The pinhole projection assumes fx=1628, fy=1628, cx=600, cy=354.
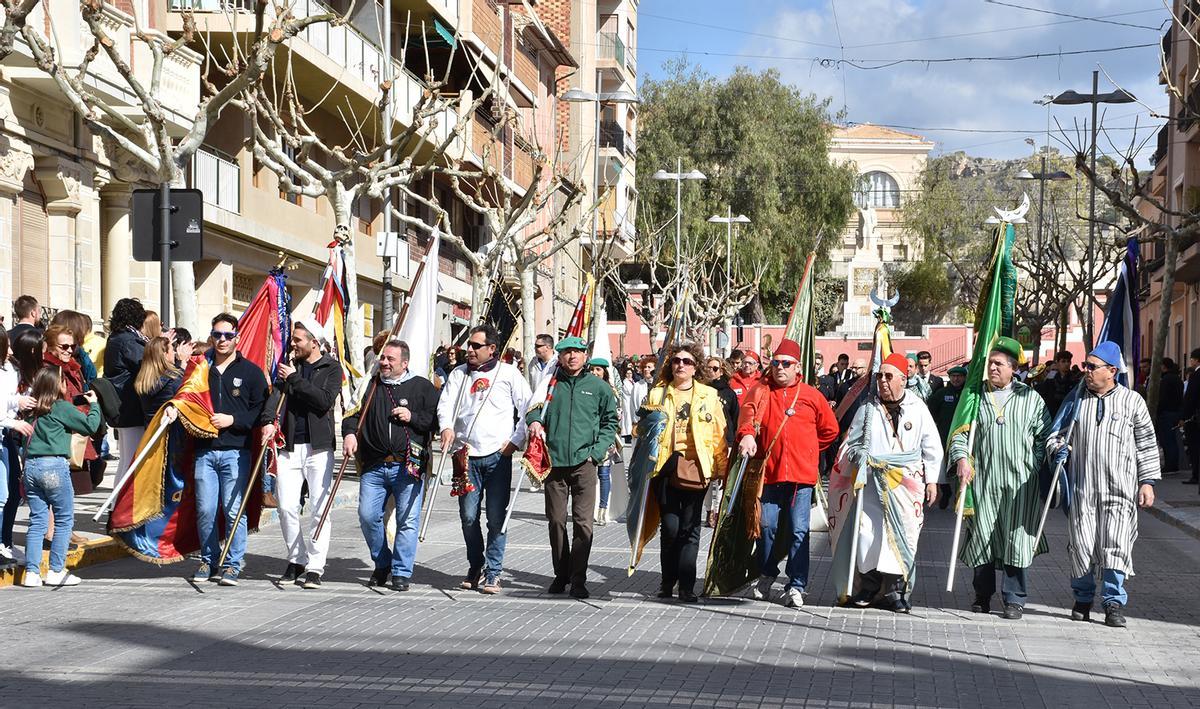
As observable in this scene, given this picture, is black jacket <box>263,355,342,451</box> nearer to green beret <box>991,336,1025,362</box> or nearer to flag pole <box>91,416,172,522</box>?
flag pole <box>91,416,172,522</box>

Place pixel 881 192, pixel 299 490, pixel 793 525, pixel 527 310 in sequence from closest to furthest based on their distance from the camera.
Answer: pixel 793 525 < pixel 299 490 < pixel 527 310 < pixel 881 192

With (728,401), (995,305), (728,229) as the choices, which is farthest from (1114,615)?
(728,229)

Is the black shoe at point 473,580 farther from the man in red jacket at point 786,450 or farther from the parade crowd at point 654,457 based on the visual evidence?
the man in red jacket at point 786,450

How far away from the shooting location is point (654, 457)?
424 inches

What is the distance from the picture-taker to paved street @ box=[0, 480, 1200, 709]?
7.44 meters

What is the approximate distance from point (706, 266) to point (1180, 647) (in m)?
55.5

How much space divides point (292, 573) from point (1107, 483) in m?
5.43

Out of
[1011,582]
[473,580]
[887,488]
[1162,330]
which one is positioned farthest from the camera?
[1162,330]

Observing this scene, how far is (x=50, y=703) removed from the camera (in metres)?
7.01

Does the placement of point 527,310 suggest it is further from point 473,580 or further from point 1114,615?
point 1114,615

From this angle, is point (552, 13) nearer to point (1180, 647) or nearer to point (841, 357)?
point (841, 357)

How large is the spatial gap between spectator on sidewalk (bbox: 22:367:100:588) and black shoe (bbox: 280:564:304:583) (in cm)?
137

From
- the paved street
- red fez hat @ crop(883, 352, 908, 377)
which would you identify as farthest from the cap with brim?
red fez hat @ crop(883, 352, 908, 377)

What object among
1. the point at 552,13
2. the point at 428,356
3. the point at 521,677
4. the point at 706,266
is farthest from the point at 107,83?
the point at 706,266
